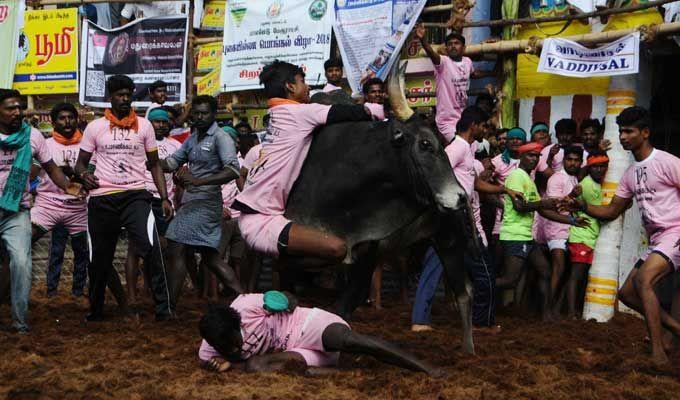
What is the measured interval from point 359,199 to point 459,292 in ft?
5.03

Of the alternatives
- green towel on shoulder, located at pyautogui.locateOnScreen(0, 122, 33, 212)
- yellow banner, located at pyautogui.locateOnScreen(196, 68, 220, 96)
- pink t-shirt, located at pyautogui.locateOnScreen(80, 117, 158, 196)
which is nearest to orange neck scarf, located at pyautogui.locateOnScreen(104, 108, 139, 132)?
pink t-shirt, located at pyautogui.locateOnScreen(80, 117, 158, 196)

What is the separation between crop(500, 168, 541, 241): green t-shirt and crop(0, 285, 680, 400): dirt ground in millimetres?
1117

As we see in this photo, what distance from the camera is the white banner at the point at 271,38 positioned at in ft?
48.9

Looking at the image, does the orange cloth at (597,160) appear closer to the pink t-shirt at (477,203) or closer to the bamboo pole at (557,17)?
the pink t-shirt at (477,203)

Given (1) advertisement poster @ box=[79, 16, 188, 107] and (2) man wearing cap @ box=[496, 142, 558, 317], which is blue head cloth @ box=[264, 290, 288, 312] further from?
(1) advertisement poster @ box=[79, 16, 188, 107]

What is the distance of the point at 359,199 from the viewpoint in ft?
22.3

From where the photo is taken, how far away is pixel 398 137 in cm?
670

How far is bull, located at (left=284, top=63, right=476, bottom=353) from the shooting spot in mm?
6766

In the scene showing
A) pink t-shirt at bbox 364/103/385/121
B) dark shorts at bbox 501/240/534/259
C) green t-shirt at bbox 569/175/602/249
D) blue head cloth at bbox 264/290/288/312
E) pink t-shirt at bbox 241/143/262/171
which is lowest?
blue head cloth at bbox 264/290/288/312

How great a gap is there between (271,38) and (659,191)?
916 cm

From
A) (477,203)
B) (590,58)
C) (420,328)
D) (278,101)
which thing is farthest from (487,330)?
(590,58)

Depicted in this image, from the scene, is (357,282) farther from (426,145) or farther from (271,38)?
(271,38)

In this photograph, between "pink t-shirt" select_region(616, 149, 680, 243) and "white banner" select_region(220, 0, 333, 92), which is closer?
"pink t-shirt" select_region(616, 149, 680, 243)

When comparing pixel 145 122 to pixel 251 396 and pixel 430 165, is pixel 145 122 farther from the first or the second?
pixel 251 396
